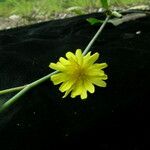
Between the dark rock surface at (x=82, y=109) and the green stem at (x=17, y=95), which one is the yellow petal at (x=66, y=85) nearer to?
the green stem at (x=17, y=95)

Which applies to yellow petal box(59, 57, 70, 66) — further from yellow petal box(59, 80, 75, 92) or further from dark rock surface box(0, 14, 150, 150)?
dark rock surface box(0, 14, 150, 150)

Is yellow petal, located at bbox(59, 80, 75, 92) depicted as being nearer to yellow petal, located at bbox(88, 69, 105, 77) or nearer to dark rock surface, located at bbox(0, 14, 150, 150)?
yellow petal, located at bbox(88, 69, 105, 77)

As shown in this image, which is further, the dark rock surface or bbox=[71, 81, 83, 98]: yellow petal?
the dark rock surface

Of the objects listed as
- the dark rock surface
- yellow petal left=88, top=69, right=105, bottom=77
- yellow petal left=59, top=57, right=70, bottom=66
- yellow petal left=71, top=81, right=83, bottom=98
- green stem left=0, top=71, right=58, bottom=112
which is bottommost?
the dark rock surface

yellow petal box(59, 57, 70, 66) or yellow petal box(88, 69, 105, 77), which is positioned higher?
yellow petal box(59, 57, 70, 66)

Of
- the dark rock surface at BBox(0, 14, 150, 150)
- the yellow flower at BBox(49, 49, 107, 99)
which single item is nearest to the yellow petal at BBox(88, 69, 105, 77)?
the yellow flower at BBox(49, 49, 107, 99)

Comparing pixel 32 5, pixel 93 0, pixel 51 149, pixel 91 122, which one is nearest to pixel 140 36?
pixel 91 122

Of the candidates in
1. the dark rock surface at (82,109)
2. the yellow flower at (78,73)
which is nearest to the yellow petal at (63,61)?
the yellow flower at (78,73)
